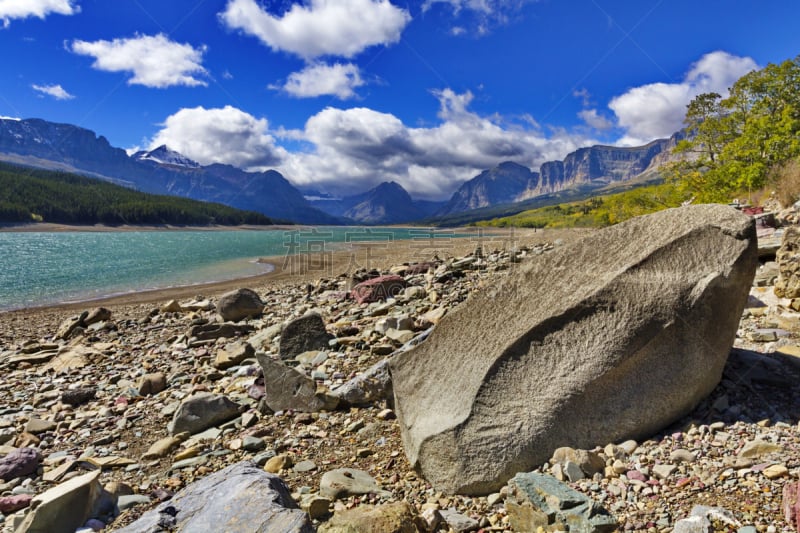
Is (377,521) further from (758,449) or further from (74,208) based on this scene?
(74,208)

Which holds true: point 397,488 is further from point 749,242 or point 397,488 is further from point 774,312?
point 774,312

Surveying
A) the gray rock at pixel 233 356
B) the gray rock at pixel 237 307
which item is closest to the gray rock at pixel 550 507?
the gray rock at pixel 233 356

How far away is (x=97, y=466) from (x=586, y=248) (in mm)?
7956

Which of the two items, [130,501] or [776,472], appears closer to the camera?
[776,472]

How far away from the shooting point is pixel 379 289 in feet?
48.0

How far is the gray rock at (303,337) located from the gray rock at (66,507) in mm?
4767

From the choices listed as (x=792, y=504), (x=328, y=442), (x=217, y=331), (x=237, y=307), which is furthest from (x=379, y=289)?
(x=792, y=504)

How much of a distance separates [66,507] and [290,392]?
10.3 ft

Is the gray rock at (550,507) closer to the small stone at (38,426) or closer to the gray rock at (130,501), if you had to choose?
the gray rock at (130,501)

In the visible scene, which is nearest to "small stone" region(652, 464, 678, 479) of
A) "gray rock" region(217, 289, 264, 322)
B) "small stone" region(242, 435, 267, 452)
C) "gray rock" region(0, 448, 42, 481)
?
"small stone" region(242, 435, 267, 452)

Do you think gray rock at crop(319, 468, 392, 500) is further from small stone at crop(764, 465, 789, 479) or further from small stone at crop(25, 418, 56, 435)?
small stone at crop(25, 418, 56, 435)

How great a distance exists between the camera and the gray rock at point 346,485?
4.52 meters

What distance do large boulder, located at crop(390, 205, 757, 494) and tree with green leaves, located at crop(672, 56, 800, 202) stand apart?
80.3 ft

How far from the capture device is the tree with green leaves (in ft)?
77.2
